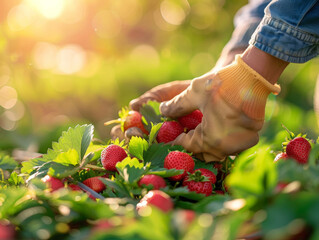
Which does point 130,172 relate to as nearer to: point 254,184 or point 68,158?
point 68,158

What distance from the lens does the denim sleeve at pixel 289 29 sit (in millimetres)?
1020

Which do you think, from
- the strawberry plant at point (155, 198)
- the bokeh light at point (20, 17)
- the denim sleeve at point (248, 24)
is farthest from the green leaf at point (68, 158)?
the bokeh light at point (20, 17)

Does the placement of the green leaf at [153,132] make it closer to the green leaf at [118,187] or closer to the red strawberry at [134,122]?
the red strawberry at [134,122]

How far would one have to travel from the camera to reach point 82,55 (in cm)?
405

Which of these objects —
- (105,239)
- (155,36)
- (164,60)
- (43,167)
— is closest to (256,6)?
(43,167)

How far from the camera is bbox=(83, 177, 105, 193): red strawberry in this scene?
0.86m

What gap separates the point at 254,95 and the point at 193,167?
275mm

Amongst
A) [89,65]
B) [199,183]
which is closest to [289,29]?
[199,183]

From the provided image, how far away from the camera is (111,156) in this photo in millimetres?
921

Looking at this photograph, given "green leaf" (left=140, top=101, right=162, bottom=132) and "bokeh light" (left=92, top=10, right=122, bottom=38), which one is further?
"bokeh light" (left=92, top=10, right=122, bottom=38)

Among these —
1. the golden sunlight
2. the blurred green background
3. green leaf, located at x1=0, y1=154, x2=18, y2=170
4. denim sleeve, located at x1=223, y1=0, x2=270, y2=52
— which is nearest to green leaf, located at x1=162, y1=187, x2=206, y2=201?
green leaf, located at x1=0, y1=154, x2=18, y2=170

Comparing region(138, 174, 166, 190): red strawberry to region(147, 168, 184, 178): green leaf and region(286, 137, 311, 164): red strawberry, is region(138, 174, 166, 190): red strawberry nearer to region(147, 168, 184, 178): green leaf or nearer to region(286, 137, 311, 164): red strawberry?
region(147, 168, 184, 178): green leaf

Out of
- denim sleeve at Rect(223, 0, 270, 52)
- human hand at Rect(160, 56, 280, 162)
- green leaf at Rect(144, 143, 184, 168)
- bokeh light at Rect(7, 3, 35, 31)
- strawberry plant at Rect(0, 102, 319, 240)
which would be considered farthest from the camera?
bokeh light at Rect(7, 3, 35, 31)

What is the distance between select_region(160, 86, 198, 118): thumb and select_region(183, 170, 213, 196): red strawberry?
0.30m
